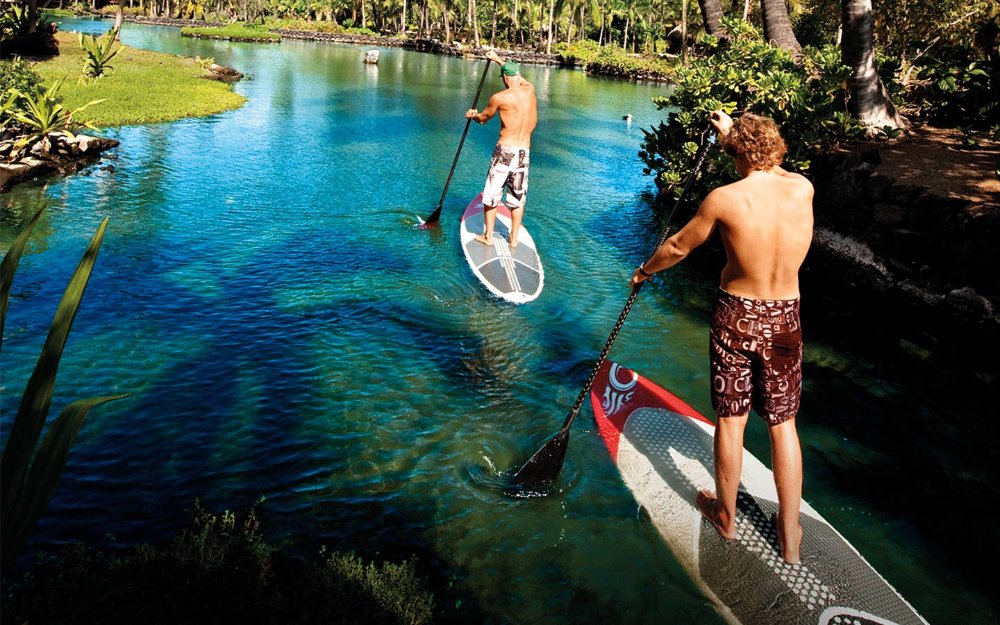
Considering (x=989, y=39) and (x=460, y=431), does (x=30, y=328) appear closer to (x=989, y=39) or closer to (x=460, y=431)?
(x=460, y=431)

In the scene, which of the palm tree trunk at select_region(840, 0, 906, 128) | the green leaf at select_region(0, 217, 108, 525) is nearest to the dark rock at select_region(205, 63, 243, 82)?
the palm tree trunk at select_region(840, 0, 906, 128)

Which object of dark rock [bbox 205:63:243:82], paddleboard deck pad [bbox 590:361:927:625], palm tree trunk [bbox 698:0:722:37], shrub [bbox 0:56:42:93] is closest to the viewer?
paddleboard deck pad [bbox 590:361:927:625]

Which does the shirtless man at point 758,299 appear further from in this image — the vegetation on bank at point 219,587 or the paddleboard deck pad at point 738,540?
the vegetation on bank at point 219,587

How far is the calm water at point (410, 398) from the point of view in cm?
473

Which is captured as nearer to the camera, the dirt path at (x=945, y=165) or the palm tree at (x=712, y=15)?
the dirt path at (x=945, y=165)

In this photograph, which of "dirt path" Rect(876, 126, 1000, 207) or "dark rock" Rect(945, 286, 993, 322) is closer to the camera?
"dark rock" Rect(945, 286, 993, 322)

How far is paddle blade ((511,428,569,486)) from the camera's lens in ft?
17.7

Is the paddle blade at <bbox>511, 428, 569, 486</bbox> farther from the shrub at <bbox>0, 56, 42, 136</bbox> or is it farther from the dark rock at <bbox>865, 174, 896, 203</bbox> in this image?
the shrub at <bbox>0, 56, 42, 136</bbox>

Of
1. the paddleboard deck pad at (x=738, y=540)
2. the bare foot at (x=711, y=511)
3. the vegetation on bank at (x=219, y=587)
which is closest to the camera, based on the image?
the vegetation on bank at (x=219, y=587)

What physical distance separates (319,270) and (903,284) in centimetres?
903

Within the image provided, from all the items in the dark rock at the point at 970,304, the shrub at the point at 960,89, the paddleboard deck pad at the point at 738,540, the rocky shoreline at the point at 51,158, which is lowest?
the paddleboard deck pad at the point at 738,540

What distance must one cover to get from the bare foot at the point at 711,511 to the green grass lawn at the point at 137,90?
65.8 ft

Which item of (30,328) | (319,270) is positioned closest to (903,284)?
(319,270)

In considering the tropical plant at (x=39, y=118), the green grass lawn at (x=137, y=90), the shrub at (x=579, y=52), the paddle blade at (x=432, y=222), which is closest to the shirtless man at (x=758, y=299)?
the paddle blade at (x=432, y=222)
